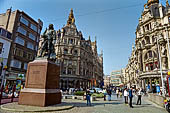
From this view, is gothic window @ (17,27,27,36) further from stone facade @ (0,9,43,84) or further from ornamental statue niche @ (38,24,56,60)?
ornamental statue niche @ (38,24,56,60)

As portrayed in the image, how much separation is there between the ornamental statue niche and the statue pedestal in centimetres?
86

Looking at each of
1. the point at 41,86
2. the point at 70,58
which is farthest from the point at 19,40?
the point at 41,86

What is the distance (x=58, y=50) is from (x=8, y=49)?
17550 mm

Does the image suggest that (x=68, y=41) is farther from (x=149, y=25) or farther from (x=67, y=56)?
(x=149, y=25)

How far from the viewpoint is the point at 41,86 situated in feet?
26.7

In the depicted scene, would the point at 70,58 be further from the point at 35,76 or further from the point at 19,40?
the point at 35,76

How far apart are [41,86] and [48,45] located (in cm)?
363

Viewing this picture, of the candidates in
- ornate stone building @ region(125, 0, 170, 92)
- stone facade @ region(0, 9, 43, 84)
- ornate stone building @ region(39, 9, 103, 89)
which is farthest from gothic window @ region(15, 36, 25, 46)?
ornate stone building @ region(125, 0, 170, 92)

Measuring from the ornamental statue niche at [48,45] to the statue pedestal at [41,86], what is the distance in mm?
857

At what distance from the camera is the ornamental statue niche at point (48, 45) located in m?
9.77

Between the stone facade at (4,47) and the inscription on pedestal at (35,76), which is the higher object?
the stone facade at (4,47)

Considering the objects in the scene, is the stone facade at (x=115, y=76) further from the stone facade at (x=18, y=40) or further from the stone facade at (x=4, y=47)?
the stone facade at (x=4, y=47)

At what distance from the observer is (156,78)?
A: 2967cm

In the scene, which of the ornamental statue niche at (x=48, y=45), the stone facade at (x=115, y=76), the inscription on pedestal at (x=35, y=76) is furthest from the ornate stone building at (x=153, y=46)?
the stone facade at (x=115, y=76)
